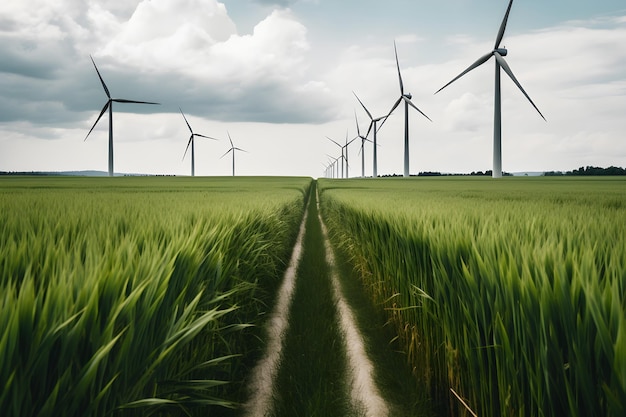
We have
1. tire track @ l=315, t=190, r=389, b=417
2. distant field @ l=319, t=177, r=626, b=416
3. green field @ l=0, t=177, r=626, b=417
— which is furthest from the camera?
tire track @ l=315, t=190, r=389, b=417

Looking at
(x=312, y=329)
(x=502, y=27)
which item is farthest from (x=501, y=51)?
(x=312, y=329)

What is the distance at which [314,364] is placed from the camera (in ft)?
13.5

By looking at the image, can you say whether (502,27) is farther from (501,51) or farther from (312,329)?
(312,329)

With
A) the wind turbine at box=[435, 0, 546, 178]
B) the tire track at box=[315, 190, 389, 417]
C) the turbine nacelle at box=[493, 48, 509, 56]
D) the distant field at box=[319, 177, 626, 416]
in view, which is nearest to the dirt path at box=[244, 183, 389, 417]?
the tire track at box=[315, 190, 389, 417]

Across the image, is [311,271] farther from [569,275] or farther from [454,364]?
[569,275]

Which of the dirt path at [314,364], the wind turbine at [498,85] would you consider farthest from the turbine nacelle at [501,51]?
the dirt path at [314,364]

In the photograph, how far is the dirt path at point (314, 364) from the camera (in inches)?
135

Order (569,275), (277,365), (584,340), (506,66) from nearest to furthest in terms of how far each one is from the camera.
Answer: (584,340) → (569,275) → (277,365) → (506,66)

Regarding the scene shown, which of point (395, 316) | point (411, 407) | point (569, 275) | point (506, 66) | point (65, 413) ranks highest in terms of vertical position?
point (506, 66)

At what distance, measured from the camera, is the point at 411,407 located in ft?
11.1

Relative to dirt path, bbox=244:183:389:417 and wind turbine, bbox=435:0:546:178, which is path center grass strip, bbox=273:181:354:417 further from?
wind turbine, bbox=435:0:546:178

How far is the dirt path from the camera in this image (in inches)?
135

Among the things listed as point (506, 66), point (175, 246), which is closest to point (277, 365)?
point (175, 246)

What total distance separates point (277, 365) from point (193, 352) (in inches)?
71.6
